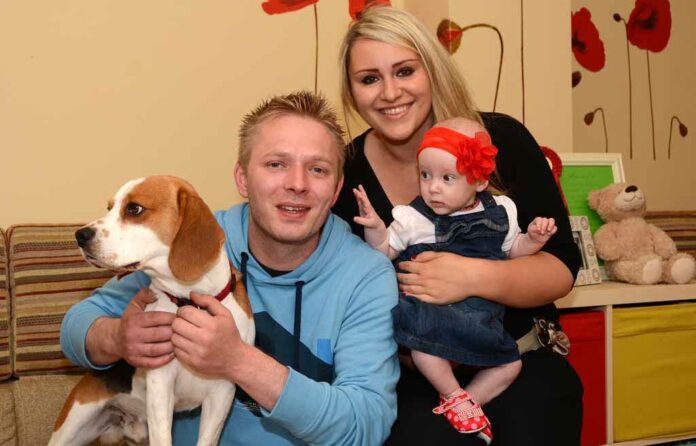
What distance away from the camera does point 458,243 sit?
1.86m

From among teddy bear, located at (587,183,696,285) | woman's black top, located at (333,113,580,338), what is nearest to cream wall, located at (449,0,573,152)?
teddy bear, located at (587,183,696,285)

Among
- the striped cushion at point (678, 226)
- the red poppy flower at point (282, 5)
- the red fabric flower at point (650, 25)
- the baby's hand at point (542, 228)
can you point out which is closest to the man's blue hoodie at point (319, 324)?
the baby's hand at point (542, 228)

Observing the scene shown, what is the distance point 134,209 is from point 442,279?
0.74m

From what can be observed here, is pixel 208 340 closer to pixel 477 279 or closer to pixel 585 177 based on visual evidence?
pixel 477 279

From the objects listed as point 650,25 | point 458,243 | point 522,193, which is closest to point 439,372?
point 458,243

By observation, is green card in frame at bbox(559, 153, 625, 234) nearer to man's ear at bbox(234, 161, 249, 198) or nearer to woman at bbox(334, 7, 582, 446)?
woman at bbox(334, 7, 582, 446)

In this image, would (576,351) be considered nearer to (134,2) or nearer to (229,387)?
(229,387)

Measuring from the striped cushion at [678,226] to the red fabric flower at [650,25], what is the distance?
912mm

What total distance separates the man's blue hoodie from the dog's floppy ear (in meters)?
0.24

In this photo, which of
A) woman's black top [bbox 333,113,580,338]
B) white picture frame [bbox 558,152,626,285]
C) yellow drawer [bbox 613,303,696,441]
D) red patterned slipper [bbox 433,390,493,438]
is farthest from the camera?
white picture frame [bbox 558,152,626,285]

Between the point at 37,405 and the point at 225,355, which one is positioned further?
the point at 37,405

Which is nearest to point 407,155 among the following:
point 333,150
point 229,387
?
point 333,150

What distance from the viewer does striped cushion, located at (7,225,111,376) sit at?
85.7 inches

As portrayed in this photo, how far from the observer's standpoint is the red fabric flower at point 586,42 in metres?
3.58
